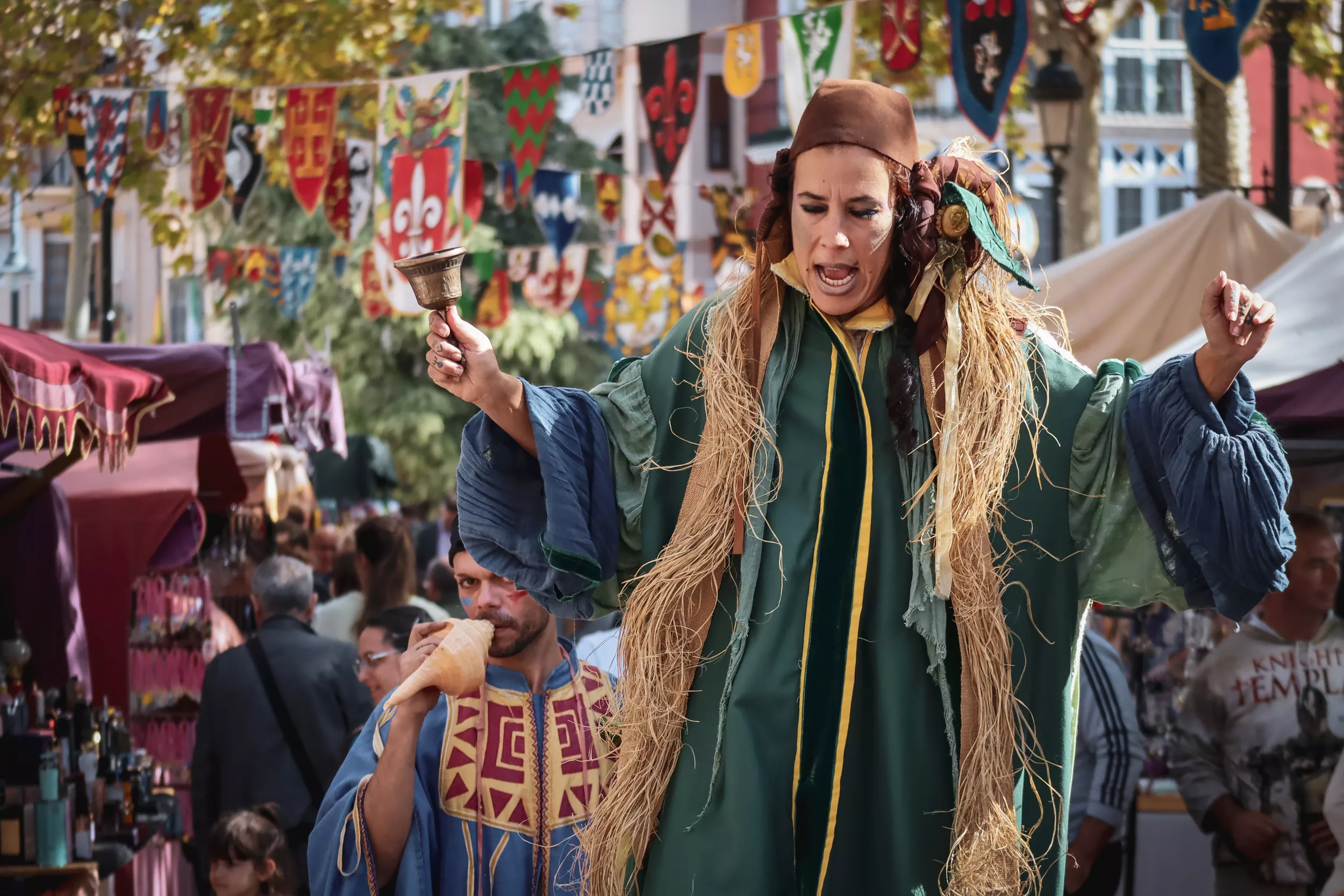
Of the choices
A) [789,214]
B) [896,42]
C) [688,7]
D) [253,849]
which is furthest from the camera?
[688,7]

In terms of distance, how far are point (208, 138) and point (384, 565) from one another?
507cm

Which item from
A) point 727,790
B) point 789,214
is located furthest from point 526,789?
point 789,214

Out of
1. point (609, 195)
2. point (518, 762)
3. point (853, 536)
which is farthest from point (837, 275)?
point (609, 195)

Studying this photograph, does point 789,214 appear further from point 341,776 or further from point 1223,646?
point 1223,646

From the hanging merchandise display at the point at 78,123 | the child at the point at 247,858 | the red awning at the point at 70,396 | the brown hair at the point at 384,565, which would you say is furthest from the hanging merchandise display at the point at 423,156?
the child at the point at 247,858

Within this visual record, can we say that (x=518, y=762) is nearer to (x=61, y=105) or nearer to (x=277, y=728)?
(x=277, y=728)

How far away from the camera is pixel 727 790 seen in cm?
266

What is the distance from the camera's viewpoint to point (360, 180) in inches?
466

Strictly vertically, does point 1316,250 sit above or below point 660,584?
above

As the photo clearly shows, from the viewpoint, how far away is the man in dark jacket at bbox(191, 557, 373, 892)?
Result: 585 centimetres

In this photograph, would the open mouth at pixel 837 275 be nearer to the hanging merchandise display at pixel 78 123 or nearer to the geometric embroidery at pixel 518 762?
the geometric embroidery at pixel 518 762

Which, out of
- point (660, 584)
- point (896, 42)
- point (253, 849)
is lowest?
point (253, 849)

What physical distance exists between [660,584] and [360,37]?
462 inches

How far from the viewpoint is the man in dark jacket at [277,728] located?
19.2ft
